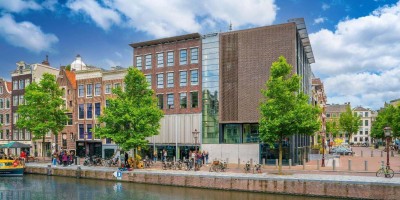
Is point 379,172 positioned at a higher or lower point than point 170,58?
lower

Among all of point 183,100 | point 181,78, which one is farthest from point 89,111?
point 181,78

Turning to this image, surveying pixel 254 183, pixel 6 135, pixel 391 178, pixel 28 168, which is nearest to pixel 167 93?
pixel 28 168

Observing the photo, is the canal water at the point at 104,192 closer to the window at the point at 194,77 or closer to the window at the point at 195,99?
the window at the point at 195,99

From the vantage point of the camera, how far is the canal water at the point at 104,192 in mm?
26156

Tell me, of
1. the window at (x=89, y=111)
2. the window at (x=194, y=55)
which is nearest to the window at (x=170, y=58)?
the window at (x=194, y=55)

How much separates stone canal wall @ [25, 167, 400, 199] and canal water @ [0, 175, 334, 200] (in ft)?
2.00

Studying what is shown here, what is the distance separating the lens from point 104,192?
28.5 meters

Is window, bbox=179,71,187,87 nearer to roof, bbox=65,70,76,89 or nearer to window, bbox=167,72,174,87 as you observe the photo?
window, bbox=167,72,174,87

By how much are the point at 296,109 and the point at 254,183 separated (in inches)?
289

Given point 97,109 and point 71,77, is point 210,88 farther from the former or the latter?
point 71,77

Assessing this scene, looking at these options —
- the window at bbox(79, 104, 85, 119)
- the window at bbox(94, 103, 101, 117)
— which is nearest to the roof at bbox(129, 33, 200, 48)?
the window at bbox(94, 103, 101, 117)

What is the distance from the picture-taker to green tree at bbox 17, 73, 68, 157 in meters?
46.4

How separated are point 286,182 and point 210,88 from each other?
67.0 feet

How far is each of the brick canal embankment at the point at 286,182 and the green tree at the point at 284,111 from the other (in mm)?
3212
